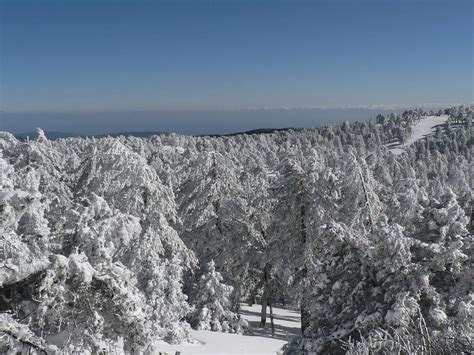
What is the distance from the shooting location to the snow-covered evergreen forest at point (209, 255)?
19.6 ft

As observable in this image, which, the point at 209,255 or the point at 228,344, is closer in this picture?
the point at 228,344

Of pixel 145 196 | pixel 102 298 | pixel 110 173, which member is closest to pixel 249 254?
pixel 145 196

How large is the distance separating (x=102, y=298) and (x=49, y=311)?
2.58 ft

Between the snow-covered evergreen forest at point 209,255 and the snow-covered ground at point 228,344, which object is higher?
the snow-covered evergreen forest at point 209,255

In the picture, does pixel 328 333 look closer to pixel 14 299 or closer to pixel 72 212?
pixel 72 212

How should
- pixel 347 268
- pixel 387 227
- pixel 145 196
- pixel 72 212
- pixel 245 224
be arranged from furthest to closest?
pixel 245 224 → pixel 145 196 → pixel 347 268 → pixel 387 227 → pixel 72 212

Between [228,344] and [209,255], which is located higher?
[209,255]

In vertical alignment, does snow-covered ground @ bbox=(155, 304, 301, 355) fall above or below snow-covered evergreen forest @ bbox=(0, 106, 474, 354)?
below

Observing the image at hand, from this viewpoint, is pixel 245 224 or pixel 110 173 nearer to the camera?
pixel 110 173

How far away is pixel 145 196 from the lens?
15977 millimetres

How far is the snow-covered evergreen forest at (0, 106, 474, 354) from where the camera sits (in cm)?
597

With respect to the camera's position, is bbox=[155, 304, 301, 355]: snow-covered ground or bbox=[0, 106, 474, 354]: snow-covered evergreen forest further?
bbox=[155, 304, 301, 355]: snow-covered ground

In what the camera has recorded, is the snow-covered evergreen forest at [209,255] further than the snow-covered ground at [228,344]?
No

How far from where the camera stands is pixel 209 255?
23.0m
